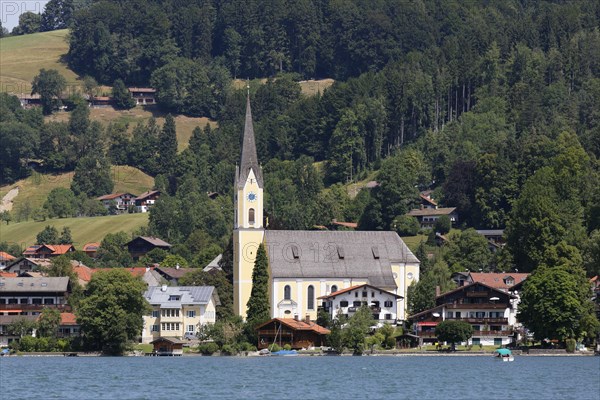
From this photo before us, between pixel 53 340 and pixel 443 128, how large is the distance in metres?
85.9

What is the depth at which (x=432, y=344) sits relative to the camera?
124125mm

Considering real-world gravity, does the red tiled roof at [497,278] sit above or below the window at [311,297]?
above

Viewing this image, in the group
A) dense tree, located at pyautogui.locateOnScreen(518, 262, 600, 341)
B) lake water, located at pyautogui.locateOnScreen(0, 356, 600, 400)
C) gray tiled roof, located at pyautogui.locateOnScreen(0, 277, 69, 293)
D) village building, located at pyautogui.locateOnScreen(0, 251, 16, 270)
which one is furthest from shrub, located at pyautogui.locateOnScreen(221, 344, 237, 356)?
village building, located at pyautogui.locateOnScreen(0, 251, 16, 270)

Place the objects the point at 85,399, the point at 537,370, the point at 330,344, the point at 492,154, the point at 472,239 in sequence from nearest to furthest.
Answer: the point at 85,399 < the point at 537,370 < the point at 330,344 < the point at 472,239 < the point at 492,154

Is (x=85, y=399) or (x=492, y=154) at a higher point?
(x=492, y=154)

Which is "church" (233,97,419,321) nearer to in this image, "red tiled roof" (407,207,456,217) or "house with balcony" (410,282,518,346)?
"house with balcony" (410,282,518,346)

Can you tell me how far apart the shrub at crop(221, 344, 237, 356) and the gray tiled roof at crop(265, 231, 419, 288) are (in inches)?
575

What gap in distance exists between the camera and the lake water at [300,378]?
82312mm

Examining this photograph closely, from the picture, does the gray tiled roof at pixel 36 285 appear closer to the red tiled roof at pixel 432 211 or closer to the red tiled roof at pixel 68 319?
the red tiled roof at pixel 68 319

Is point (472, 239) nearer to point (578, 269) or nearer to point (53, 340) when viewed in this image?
point (578, 269)

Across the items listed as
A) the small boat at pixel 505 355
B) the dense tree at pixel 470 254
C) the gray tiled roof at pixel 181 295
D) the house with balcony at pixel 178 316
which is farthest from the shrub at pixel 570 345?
the dense tree at pixel 470 254

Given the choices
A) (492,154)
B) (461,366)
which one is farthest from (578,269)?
(492,154)

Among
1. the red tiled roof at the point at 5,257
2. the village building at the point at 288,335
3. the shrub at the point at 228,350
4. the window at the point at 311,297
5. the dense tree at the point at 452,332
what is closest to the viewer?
the dense tree at the point at 452,332

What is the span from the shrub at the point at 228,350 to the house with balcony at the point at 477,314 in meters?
13.5
